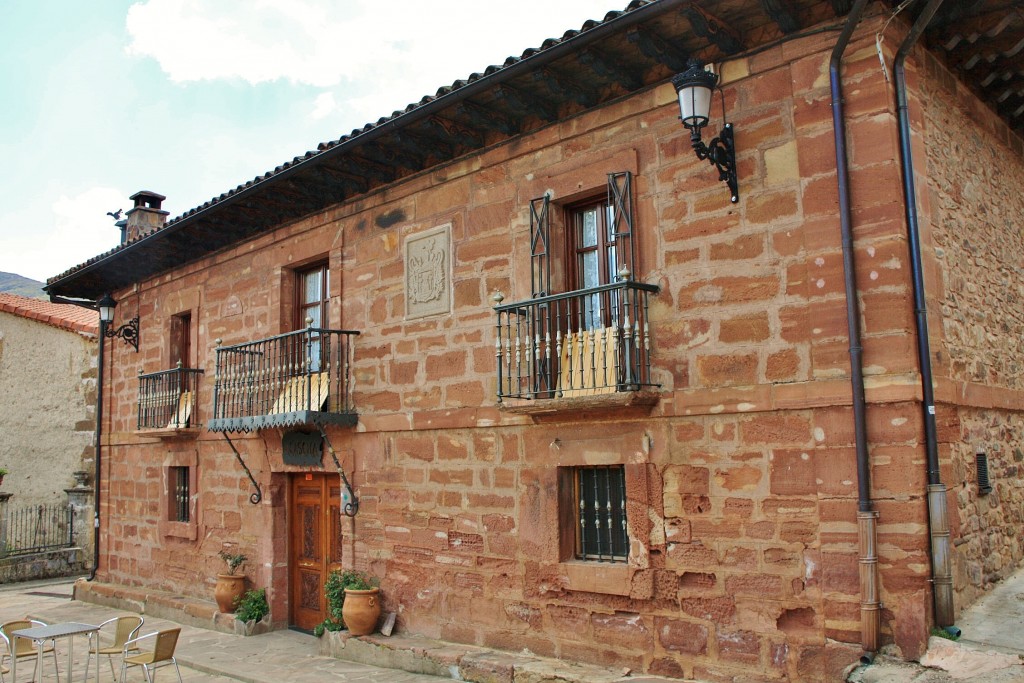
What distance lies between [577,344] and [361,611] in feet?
11.7

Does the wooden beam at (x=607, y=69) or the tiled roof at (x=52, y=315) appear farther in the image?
the tiled roof at (x=52, y=315)

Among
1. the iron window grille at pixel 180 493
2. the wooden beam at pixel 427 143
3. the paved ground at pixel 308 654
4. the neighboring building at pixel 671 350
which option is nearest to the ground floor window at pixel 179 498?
the iron window grille at pixel 180 493

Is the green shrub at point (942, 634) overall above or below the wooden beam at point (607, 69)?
below

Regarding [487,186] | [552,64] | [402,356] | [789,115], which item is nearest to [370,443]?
[402,356]

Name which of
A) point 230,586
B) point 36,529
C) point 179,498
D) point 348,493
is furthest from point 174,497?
point 36,529

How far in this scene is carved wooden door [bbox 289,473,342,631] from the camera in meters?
9.74

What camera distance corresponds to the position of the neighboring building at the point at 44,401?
653 inches

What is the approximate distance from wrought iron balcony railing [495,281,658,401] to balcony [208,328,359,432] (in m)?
2.33

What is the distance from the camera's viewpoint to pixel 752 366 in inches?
237

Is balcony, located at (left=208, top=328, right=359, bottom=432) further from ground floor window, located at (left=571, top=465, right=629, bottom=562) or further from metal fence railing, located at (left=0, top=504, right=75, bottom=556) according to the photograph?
metal fence railing, located at (left=0, top=504, right=75, bottom=556)

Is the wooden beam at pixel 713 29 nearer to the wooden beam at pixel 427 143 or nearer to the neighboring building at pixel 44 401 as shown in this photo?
the wooden beam at pixel 427 143

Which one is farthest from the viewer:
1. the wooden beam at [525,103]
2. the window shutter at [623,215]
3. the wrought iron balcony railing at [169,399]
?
the wrought iron balcony railing at [169,399]

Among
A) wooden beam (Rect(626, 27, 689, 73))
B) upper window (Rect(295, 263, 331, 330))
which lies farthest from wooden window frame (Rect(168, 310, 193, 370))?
wooden beam (Rect(626, 27, 689, 73))

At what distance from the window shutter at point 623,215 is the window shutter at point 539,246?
0.64 m
